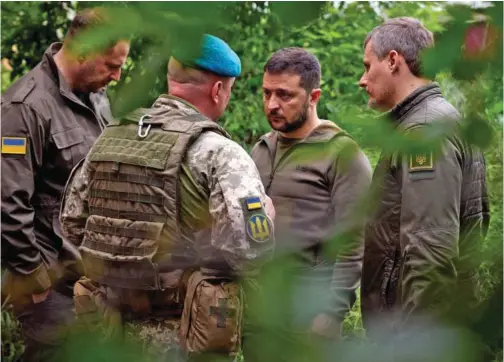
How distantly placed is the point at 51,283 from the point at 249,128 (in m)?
2.10

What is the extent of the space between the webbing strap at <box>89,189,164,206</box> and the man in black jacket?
72 centimetres

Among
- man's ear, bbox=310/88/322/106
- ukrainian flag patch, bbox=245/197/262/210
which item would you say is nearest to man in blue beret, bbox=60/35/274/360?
ukrainian flag patch, bbox=245/197/262/210

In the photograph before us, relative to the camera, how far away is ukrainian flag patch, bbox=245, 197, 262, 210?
2713mm

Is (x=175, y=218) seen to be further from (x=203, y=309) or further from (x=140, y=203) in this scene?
(x=203, y=309)

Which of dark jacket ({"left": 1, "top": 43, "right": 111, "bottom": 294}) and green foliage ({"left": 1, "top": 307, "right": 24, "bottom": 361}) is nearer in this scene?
dark jacket ({"left": 1, "top": 43, "right": 111, "bottom": 294})

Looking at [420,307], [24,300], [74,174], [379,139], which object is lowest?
[24,300]

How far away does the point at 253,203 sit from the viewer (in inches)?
107

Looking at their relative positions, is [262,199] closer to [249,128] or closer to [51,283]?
[51,283]

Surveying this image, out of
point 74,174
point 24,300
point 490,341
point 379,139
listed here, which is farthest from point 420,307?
point 24,300

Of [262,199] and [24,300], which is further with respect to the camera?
[24,300]

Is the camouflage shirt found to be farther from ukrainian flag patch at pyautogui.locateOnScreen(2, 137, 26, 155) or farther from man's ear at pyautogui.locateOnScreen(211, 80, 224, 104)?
ukrainian flag patch at pyautogui.locateOnScreen(2, 137, 26, 155)

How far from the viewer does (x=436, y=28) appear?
35.3 inches

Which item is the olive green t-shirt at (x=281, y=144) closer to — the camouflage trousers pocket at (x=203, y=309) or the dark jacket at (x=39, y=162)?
the dark jacket at (x=39, y=162)

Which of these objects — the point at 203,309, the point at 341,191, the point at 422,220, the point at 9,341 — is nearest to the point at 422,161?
the point at 341,191
